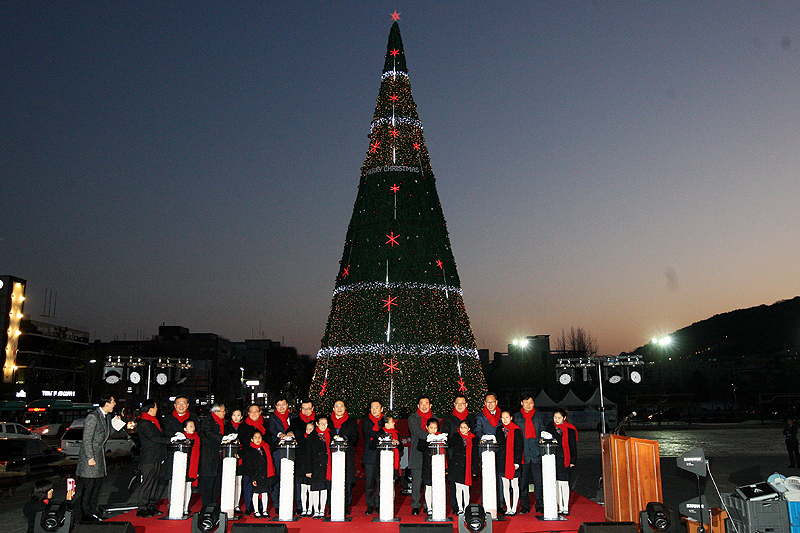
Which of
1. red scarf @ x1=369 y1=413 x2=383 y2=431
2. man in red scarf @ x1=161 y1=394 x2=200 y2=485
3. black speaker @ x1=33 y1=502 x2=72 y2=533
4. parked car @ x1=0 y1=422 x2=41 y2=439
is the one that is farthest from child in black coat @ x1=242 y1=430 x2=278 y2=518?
parked car @ x1=0 y1=422 x2=41 y2=439

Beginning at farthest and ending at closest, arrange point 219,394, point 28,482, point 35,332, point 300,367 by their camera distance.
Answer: point 219,394 → point 300,367 → point 35,332 → point 28,482

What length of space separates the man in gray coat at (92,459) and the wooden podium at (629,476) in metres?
7.45

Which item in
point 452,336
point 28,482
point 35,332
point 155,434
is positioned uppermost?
point 35,332

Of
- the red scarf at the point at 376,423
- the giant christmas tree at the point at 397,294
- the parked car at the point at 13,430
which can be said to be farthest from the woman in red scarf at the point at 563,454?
the parked car at the point at 13,430

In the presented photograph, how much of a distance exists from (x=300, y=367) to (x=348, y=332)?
241 feet

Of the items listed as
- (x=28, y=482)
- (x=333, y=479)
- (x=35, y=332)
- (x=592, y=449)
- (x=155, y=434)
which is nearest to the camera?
(x=333, y=479)

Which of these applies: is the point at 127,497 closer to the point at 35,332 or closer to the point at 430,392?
the point at 430,392

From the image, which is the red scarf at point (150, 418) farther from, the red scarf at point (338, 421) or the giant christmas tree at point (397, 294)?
the giant christmas tree at point (397, 294)

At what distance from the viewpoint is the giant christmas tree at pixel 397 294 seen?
1429 centimetres

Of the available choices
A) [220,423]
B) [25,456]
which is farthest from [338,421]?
[25,456]

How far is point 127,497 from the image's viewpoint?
12180mm

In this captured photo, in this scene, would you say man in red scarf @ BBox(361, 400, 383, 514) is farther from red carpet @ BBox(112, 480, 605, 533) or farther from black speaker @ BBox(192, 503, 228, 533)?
black speaker @ BBox(192, 503, 228, 533)

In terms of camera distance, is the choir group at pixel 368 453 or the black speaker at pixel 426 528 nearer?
the black speaker at pixel 426 528

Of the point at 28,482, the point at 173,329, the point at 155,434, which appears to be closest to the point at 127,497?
the point at 155,434
